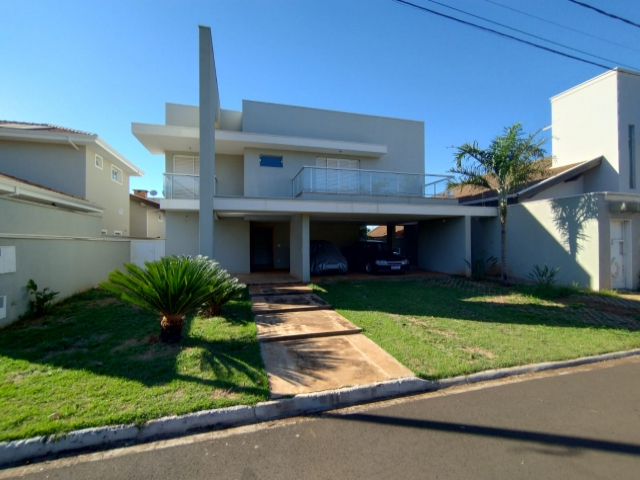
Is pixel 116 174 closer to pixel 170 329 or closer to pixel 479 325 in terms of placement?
pixel 170 329

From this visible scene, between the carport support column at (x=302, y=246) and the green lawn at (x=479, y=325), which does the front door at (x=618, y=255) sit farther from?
the carport support column at (x=302, y=246)

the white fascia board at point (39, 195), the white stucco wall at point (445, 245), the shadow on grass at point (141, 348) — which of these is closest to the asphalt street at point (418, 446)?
the shadow on grass at point (141, 348)

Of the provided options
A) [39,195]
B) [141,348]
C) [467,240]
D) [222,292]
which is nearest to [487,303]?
[467,240]

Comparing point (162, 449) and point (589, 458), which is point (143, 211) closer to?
point (162, 449)

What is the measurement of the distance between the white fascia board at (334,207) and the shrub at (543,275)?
2863 millimetres

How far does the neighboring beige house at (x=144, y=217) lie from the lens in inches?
776

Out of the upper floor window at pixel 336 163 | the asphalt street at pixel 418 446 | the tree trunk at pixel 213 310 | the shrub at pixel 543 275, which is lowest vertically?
the asphalt street at pixel 418 446

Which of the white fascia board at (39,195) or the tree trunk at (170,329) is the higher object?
the white fascia board at (39,195)

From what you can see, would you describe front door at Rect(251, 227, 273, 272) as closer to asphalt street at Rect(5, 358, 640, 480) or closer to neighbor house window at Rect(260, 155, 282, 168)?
neighbor house window at Rect(260, 155, 282, 168)

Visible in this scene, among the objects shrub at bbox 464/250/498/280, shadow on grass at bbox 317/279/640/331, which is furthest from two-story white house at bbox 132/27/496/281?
shadow on grass at bbox 317/279/640/331

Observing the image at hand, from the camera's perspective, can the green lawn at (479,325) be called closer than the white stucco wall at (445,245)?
Yes

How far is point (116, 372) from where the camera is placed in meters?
4.10

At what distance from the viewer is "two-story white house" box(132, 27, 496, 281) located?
10.8m

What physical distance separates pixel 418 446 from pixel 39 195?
1181 centimetres
